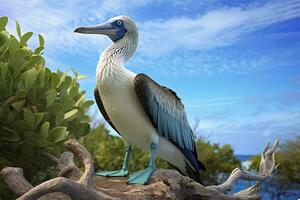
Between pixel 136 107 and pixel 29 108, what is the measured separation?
0.90 metres

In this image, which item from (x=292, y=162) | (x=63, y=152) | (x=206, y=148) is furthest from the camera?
(x=292, y=162)

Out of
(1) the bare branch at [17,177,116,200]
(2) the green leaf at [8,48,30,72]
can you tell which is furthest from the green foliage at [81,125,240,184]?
(1) the bare branch at [17,177,116,200]

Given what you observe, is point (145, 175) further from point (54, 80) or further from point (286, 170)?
point (286, 170)

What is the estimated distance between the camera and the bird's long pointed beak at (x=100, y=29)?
4.15 meters

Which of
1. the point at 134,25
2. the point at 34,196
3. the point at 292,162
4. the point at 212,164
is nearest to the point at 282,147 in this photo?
the point at 292,162

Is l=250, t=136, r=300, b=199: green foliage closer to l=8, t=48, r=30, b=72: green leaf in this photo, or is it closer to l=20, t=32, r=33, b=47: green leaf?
l=20, t=32, r=33, b=47: green leaf

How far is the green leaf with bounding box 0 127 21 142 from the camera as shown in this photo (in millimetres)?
3621

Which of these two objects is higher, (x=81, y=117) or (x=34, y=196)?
(x=81, y=117)

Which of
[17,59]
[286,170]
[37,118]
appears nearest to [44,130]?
[37,118]

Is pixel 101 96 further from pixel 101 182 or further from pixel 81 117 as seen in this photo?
pixel 101 182

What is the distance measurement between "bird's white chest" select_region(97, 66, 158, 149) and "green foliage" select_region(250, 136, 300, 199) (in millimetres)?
12563

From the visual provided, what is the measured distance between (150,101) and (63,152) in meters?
0.86

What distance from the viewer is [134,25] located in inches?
170

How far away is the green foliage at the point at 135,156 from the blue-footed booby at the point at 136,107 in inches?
206
